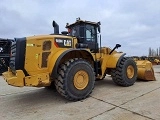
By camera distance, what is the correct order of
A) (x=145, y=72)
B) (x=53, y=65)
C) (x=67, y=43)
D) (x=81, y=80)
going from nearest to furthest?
(x=53, y=65) < (x=81, y=80) < (x=67, y=43) < (x=145, y=72)

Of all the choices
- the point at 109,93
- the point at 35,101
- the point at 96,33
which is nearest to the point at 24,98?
the point at 35,101

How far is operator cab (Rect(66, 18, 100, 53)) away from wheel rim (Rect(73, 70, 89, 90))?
103cm

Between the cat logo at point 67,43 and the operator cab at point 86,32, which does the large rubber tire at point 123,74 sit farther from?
the cat logo at point 67,43

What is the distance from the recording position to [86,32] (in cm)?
601

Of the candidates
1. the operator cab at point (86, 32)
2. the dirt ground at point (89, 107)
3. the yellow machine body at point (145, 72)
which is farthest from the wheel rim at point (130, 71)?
the operator cab at point (86, 32)

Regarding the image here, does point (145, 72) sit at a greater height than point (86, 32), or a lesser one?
lesser

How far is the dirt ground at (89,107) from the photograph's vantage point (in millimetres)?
3661

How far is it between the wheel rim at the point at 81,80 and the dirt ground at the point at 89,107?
1.24 feet

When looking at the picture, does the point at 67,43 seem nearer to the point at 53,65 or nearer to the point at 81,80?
the point at 53,65

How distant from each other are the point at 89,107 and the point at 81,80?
893 mm

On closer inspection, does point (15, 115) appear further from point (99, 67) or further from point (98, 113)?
point (99, 67)

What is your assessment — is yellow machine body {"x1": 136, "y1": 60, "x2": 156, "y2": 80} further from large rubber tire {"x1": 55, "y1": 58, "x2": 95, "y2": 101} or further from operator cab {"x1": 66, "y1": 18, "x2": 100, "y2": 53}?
large rubber tire {"x1": 55, "y1": 58, "x2": 95, "y2": 101}

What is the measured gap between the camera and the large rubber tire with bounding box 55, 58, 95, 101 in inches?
Result: 176

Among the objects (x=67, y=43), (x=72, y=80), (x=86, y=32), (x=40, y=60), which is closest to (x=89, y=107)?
(x=72, y=80)
